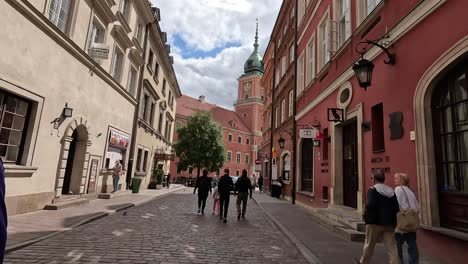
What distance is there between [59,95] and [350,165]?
10321 millimetres

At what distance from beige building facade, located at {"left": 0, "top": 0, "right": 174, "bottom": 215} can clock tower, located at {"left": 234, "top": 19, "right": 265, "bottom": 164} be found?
58.5 m

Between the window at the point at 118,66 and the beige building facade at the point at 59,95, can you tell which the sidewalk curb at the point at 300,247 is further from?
the window at the point at 118,66

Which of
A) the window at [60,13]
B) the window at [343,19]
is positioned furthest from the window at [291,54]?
the window at [60,13]

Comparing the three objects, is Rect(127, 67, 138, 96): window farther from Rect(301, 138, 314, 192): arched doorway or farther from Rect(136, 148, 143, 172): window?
Rect(301, 138, 314, 192): arched doorway

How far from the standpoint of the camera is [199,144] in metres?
42.0

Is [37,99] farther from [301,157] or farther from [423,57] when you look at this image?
[301,157]

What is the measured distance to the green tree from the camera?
137ft

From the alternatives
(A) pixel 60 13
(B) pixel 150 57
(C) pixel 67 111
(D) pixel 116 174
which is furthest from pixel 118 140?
(B) pixel 150 57

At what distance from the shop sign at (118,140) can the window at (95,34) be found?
15.7 feet

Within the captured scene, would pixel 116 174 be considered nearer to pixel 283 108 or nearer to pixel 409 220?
pixel 283 108

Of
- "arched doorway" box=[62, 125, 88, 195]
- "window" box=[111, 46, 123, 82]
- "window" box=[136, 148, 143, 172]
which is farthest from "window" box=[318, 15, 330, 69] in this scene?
"window" box=[136, 148, 143, 172]

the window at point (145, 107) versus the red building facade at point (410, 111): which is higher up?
the window at point (145, 107)

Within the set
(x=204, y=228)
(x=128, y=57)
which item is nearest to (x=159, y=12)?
(x=128, y=57)

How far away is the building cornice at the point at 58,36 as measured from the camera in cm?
807
